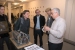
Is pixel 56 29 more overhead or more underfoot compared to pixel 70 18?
more underfoot

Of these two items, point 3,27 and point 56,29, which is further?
point 3,27

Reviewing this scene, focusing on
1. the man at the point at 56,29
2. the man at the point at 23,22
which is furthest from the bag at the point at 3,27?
the man at the point at 56,29

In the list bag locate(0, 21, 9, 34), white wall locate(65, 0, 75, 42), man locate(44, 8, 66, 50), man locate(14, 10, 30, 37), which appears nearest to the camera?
man locate(44, 8, 66, 50)

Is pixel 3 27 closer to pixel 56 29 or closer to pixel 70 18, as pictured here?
pixel 56 29

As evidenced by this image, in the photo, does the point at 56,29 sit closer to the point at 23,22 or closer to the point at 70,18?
the point at 23,22

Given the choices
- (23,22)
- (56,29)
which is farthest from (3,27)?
(56,29)

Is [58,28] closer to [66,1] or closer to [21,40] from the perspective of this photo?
[21,40]

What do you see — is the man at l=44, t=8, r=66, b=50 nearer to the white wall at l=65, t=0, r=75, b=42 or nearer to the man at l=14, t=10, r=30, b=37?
the man at l=14, t=10, r=30, b=37

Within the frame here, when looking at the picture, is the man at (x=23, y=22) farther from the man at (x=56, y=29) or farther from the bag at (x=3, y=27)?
the man at (x=56, y=29)

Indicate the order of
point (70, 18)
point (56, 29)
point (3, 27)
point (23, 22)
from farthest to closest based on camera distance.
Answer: point (70, 18)
point (23, 22)
point (3, 27)
point (56, 29)

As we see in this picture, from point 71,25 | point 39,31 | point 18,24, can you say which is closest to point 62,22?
point 18,24

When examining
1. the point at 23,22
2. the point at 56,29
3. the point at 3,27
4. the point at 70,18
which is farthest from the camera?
the point at 70,18

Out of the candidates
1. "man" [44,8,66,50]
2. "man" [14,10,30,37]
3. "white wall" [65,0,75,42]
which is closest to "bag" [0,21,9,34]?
"man" [14,10,30,37]

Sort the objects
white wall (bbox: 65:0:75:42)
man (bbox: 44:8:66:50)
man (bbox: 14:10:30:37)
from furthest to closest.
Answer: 1. white wall (bbox: 65:0:75:42)
2. man (bbox: 14:10:30:37)
3. man (bbox: 44:8:66:50)
